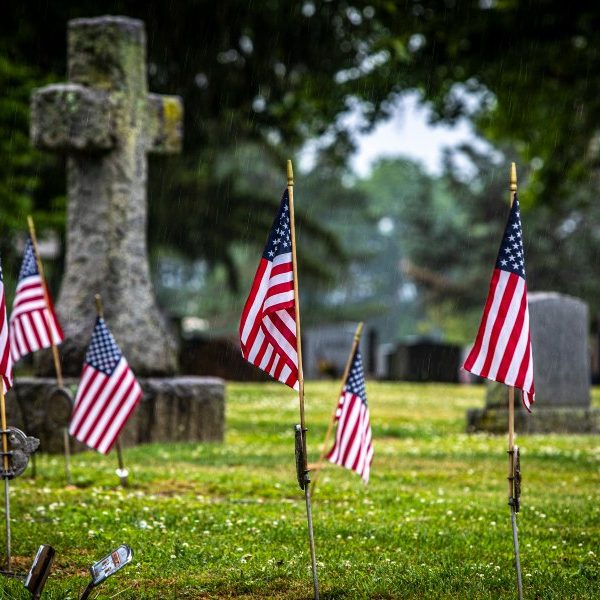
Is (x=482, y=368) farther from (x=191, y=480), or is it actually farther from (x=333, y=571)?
(x=191, y=480)

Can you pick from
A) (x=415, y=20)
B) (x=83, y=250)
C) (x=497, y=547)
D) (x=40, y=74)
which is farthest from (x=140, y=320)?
(x=40, y=74)

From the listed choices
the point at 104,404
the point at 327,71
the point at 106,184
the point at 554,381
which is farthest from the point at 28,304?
the point at 327,71

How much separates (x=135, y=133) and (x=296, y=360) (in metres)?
7.45

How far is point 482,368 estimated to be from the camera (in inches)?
229

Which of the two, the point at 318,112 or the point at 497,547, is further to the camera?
the point at 318,112

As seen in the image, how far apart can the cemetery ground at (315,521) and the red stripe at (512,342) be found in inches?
43.4

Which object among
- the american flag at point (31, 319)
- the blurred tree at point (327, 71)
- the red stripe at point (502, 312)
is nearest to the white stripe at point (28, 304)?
the american flag at point (31, 319)

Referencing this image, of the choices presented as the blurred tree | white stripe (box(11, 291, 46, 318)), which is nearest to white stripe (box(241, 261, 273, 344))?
white stripe (box(11, 291, 46, 318))

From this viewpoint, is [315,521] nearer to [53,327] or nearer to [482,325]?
[482,325]

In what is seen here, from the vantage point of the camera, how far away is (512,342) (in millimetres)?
5773

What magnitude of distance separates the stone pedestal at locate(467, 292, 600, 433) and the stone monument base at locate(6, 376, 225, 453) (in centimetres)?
432

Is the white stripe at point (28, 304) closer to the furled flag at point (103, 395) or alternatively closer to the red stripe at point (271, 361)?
the furled flag at point (103, 395)

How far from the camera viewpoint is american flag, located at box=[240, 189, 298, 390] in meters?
5.98

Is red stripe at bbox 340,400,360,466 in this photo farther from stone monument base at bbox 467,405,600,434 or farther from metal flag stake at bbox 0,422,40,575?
stone monument base at bbox 467,405,600,434
